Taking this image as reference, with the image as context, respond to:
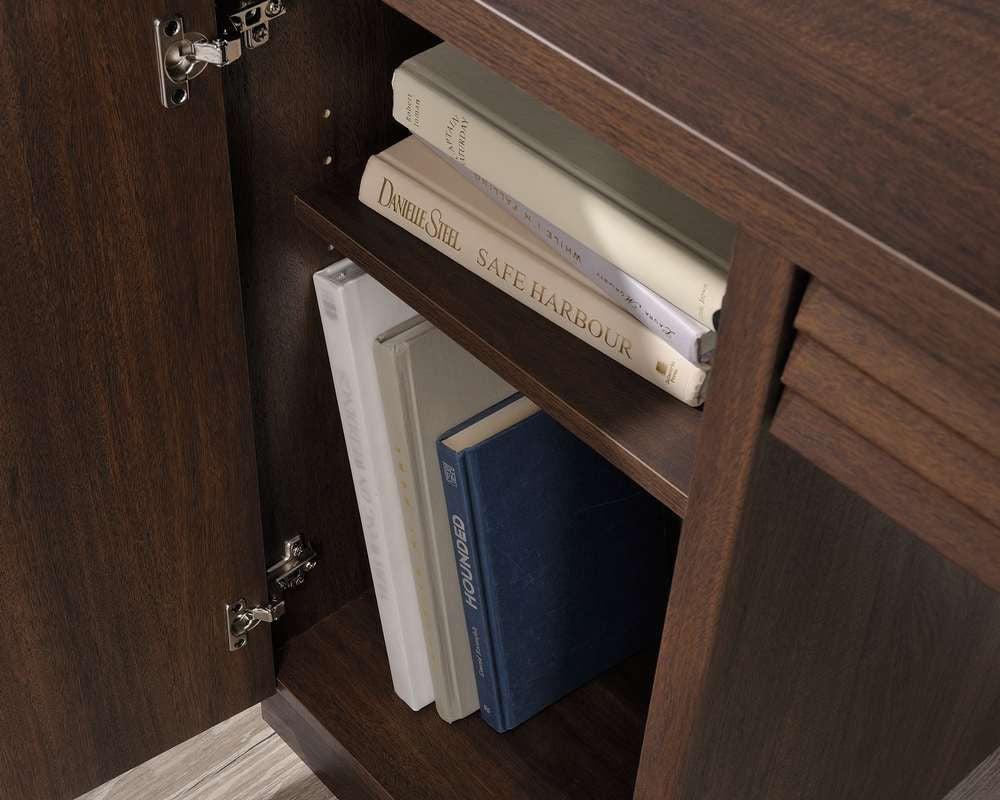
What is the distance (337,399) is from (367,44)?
0.23 metres

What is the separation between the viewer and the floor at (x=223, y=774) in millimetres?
1037

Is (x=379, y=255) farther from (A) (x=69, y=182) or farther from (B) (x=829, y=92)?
(B) (x=829, y=92)

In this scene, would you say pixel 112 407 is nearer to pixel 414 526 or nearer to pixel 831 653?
pixel 414 526

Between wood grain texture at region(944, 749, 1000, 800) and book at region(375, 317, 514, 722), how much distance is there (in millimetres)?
394

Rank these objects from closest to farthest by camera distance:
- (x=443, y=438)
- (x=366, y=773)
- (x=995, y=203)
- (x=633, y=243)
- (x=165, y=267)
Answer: (x=995, y=203), (x=633, y=243), (x=165, y=267), (x=443, y=438), (x=366, y=773)

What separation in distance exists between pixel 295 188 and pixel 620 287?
0.82ft

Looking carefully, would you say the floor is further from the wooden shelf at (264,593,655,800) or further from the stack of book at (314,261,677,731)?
the stack of book at (314,261,677,731)

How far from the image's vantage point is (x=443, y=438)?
840mm

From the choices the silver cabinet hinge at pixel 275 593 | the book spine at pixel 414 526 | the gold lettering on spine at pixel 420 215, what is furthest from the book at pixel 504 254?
the silver cabinet hinge at pixel 275 593

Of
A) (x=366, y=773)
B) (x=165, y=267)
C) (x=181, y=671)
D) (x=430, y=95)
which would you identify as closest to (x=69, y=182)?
(x=165, y=267)

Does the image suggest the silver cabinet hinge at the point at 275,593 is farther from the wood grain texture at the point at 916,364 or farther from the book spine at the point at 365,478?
the wood grain texture at the point at 916,364

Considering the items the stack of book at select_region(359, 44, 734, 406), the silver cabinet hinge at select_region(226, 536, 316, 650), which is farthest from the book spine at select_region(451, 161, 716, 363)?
the silver cabinet hinge at select_region(226, 536, 316, 650)

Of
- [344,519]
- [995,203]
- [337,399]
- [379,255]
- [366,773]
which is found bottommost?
[366,773]

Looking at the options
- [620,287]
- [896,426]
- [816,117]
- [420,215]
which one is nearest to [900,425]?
[896,426]
